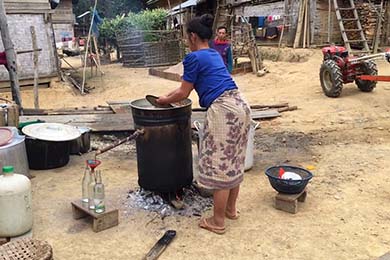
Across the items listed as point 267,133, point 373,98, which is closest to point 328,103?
point 373,98

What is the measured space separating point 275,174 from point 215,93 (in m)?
1.30

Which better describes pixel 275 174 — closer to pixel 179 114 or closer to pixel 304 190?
pixel 304 190

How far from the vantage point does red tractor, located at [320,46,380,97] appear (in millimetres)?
8211

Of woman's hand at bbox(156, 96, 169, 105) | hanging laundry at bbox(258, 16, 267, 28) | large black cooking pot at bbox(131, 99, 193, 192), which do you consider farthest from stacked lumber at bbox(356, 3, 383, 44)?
woman's hand at bbox(156, 96, 169, 105)

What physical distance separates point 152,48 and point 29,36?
6400 mm

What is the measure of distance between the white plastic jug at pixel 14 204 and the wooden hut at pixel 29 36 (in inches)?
344

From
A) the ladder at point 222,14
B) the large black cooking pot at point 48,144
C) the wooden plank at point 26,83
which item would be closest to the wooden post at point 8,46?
the large black cooking pot at point 48,144

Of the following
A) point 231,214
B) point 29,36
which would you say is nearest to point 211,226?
point 231,214

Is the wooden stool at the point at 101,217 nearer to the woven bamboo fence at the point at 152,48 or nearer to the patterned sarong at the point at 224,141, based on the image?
the patterned sarong at the point at 224,141

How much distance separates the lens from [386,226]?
3480 millimetres

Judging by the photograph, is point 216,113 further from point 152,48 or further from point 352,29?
point 152,48

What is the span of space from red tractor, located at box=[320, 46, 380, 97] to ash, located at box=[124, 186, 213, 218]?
5213 mm

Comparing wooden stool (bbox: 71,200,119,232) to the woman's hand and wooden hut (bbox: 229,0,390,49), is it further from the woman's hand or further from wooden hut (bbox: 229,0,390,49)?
wooden hut (bbox: 229,0,390,49)

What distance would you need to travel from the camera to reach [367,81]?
27.9 feet
